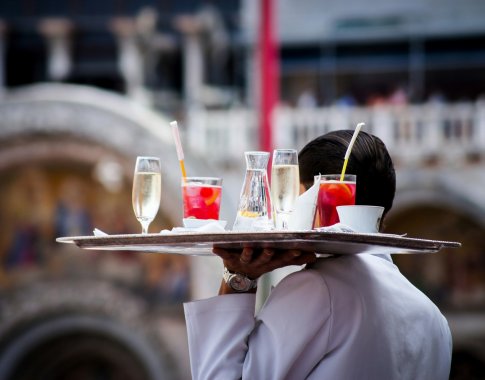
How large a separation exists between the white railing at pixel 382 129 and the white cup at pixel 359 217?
34.7 ft

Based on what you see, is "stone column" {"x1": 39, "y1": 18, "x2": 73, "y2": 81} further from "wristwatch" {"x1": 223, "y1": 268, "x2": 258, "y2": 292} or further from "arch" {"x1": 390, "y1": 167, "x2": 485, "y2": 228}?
"wristwatch" {"x1": 223, "y1": 268, "x2": 258, "y2": 292}

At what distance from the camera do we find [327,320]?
217 cm

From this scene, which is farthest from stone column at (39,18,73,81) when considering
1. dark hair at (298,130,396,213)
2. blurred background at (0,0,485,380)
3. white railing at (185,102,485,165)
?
dark hair at (298,130,396,213)

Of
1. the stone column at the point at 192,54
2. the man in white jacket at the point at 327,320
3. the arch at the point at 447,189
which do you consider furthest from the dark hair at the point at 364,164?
the stone column at the point at 192,54

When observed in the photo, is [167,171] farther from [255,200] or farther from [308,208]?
[308,208]

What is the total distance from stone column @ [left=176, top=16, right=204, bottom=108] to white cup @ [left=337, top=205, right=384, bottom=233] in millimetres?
14206

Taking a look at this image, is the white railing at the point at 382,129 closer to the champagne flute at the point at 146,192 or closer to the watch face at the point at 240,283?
the champagne flute at the point at 146,192

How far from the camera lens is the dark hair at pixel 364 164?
2348mm

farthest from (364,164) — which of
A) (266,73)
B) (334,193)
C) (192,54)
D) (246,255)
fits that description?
(192,54)

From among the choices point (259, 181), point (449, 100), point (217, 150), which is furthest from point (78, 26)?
point (259, 181)

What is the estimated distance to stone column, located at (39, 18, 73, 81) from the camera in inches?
661

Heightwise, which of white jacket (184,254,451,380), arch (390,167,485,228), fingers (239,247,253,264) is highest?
fingers (239,247,253,264)

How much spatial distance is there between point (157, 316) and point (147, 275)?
62 cm

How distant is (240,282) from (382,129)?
11073mm
